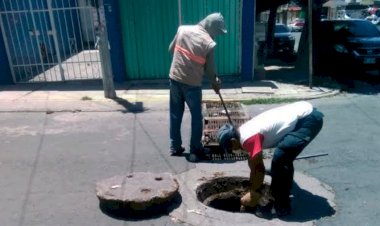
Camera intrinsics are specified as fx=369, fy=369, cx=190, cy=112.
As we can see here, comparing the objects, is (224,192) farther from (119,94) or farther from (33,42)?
(33,42)

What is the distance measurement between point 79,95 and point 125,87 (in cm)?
112

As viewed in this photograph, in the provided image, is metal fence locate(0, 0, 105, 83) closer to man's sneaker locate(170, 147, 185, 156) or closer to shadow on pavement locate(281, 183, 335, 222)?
man's sneaker locate(170, 147, 185, 156)

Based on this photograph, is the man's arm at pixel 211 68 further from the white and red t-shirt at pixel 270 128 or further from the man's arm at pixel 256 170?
the man's arm at pixel 256 170

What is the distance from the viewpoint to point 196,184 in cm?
444

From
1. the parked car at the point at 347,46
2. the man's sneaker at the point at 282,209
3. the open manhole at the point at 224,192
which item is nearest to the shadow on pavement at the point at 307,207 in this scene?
the man's sneaker at the point at 282,209

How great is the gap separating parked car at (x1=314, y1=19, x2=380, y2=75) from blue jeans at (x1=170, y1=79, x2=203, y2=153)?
7.13 metres

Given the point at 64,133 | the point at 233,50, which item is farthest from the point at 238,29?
the point at 64,133

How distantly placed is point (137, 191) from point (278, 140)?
5.18 ft

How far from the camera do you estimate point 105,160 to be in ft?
16.9

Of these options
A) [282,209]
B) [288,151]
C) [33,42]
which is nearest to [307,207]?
[282,209]

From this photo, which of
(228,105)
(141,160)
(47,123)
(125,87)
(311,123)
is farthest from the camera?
(125,87)

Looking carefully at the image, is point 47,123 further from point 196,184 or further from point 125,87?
point 196,184

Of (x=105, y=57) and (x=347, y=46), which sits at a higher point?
(x=105, y=57)

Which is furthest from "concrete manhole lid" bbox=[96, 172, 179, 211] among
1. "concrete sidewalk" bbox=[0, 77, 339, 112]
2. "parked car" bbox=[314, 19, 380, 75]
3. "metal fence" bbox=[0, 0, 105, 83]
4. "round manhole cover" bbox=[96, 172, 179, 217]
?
"parked car" bbox=[314, 19, 380, 75]
